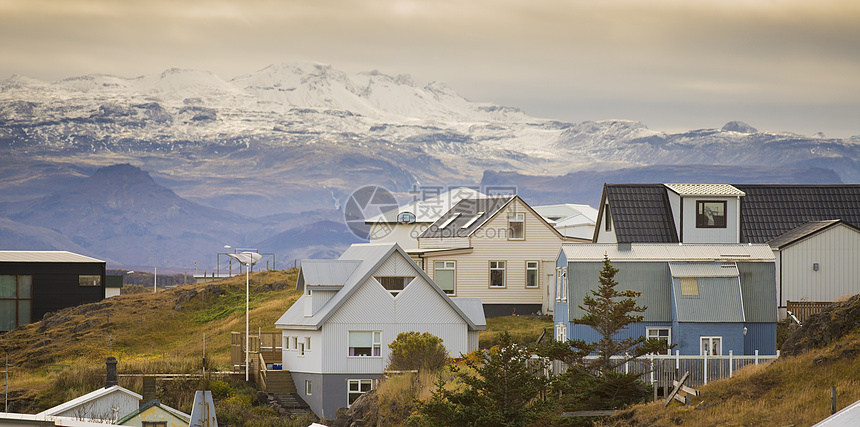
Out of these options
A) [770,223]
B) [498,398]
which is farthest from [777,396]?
[770,223]

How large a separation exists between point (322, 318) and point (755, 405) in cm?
2679

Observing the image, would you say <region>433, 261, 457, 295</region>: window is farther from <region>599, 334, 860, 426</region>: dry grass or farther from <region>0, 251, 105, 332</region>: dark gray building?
<region>0, 251, 105, 332</region>: dark gray building

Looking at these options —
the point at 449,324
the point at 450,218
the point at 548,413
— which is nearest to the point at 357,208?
the point at 450,218

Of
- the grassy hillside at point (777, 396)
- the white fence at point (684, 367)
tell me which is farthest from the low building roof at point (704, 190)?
the grassy hillside at point (777, 396)

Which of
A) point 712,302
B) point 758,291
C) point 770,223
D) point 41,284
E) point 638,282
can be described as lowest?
point 41,284

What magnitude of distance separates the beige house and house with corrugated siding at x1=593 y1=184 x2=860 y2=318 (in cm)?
742

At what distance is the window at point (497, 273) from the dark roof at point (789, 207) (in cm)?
1524

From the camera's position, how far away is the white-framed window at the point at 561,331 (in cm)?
3945

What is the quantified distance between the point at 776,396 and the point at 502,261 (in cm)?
3622

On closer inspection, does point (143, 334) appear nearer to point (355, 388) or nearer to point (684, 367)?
point (355, 388)

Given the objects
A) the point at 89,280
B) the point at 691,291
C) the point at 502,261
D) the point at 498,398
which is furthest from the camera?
the point at 89,280

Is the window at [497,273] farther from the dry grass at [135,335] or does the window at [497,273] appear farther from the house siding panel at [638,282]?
the house siding panel at [638,282]

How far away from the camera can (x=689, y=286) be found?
1521 inches

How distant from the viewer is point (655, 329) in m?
38.2
